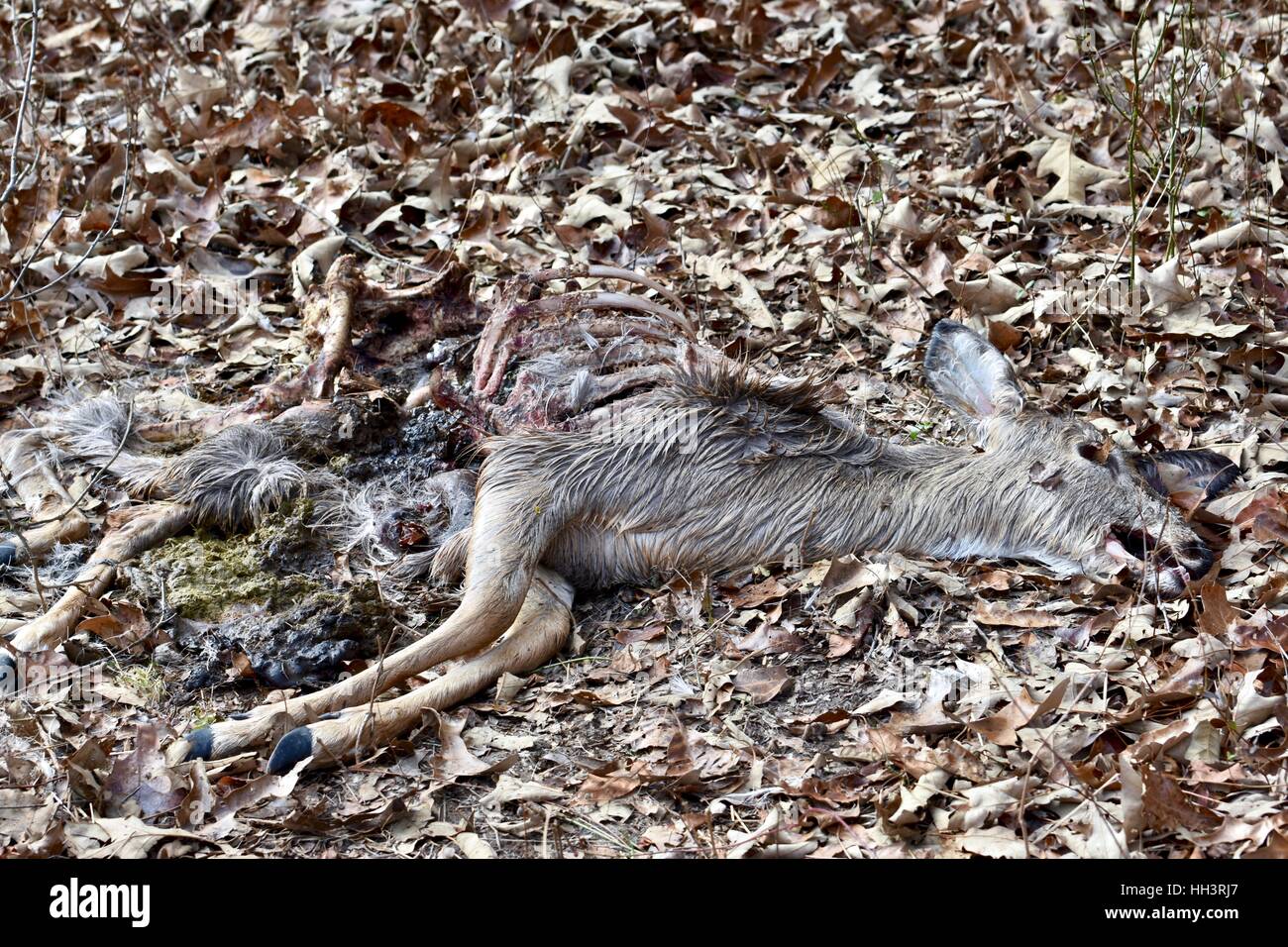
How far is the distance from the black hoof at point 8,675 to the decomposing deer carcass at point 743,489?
2.61 feet

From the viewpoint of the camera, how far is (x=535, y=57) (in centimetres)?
767

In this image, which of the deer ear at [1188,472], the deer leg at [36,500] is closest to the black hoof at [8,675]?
the deer leg at [36,500]

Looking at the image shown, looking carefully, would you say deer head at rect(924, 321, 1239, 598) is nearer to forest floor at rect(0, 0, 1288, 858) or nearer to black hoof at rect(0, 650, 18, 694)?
forest floor at rect(0, 0, 1288, 858)

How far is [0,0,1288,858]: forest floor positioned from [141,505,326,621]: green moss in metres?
0.02

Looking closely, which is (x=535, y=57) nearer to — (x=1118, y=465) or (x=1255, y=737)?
(x=1118, y=465)

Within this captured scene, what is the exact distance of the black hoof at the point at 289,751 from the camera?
369 cm

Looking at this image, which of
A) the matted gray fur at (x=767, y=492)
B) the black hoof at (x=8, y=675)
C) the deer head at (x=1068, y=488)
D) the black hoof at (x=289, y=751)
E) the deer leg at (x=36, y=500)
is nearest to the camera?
the black hoof at (x=289, y=751)

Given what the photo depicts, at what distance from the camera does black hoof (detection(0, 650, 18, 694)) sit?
406cm

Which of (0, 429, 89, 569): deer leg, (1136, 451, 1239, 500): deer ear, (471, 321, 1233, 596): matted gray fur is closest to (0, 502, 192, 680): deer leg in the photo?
(0, 429, 89, 569): deer leg

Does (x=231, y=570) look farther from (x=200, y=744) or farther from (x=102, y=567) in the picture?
(x=200, y=744)

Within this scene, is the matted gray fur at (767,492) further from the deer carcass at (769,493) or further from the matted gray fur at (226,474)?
the matted gray fur at (226,474)

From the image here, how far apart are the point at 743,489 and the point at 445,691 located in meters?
1.34
